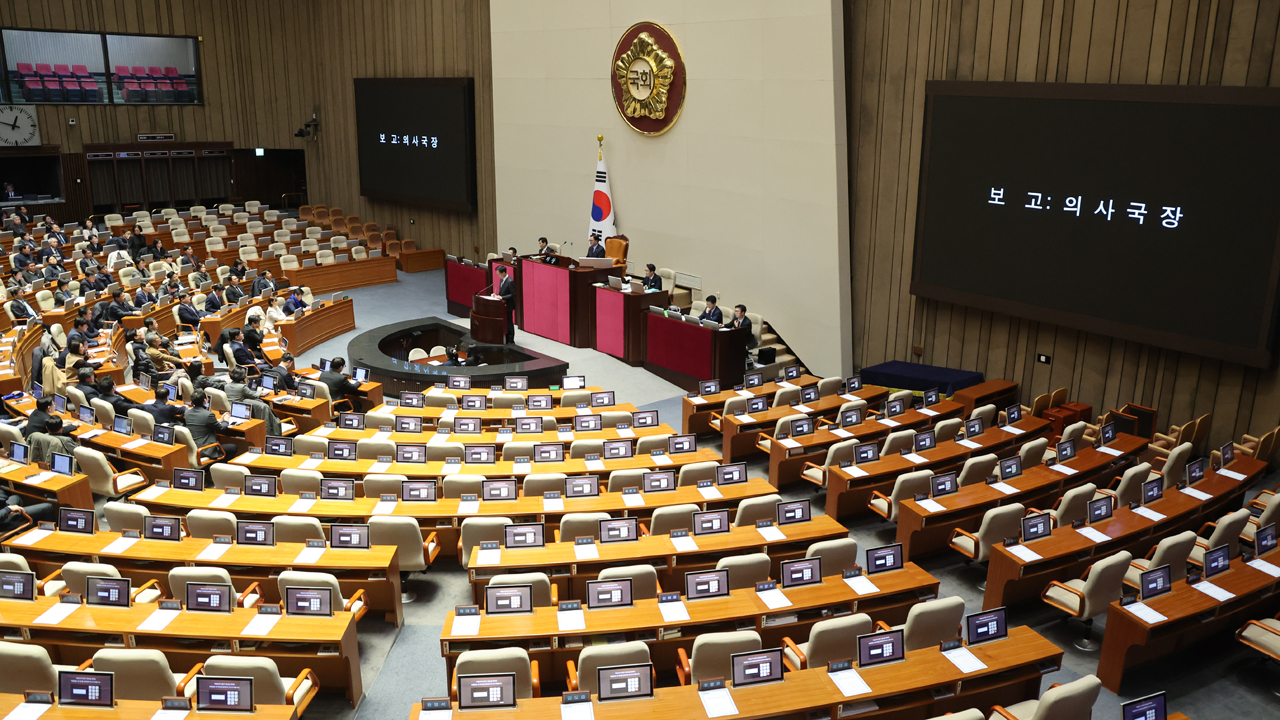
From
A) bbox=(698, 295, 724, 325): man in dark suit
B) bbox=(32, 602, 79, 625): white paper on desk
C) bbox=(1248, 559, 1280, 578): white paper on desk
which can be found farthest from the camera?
bbox=(698, 295, 724, 325): man in dark suit

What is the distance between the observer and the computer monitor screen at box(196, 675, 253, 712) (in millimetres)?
4902

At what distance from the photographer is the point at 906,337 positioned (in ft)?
43.9

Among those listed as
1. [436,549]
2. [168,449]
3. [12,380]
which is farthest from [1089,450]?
[12,380]

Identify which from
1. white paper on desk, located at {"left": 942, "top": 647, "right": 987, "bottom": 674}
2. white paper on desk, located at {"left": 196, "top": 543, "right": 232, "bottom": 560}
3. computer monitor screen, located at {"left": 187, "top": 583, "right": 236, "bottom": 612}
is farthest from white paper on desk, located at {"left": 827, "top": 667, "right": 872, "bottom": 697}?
white paper on desk, located at {"left": 196, "top": 543, "right": 232, "bottom": 560}

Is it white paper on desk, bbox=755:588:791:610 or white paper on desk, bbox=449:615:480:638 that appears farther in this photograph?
white paper on desk, bbox=755:588:791:610

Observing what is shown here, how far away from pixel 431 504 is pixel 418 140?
15.0m

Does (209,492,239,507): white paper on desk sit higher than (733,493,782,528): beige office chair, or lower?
lower

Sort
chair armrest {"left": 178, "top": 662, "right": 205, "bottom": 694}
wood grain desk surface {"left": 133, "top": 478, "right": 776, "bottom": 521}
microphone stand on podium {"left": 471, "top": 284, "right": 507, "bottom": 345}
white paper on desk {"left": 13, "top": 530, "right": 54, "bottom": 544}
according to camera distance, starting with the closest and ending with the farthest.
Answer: chair armrest {"left": 178, "top": 662, "right": 205, "bottom": 694}
white paper on desk {"left": 13, "top": 530, "right": 54, "bottom": 544}
wood grain desk surface {"left": 133, "top": 478, "right": 776, "bottom": 521}
microphone stand on podium {"left": 471, "top": 284, "right": 507, "bottom": 345}

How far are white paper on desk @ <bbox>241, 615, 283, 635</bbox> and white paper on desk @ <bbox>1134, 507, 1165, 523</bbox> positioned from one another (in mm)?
6861

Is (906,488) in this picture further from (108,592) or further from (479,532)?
(108,592)

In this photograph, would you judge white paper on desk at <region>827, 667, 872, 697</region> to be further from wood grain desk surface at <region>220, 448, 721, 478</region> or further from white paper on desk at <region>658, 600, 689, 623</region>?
wood grain desk surface at <region>220, 448, 721, 478</region>

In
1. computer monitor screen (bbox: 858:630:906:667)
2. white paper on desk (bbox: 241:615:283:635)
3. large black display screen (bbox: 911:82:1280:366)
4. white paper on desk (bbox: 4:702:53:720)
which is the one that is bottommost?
white paper on desk (bbox: 241:615:283:635)

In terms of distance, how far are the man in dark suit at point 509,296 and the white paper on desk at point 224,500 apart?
7186 millimetres

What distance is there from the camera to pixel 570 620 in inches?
232
